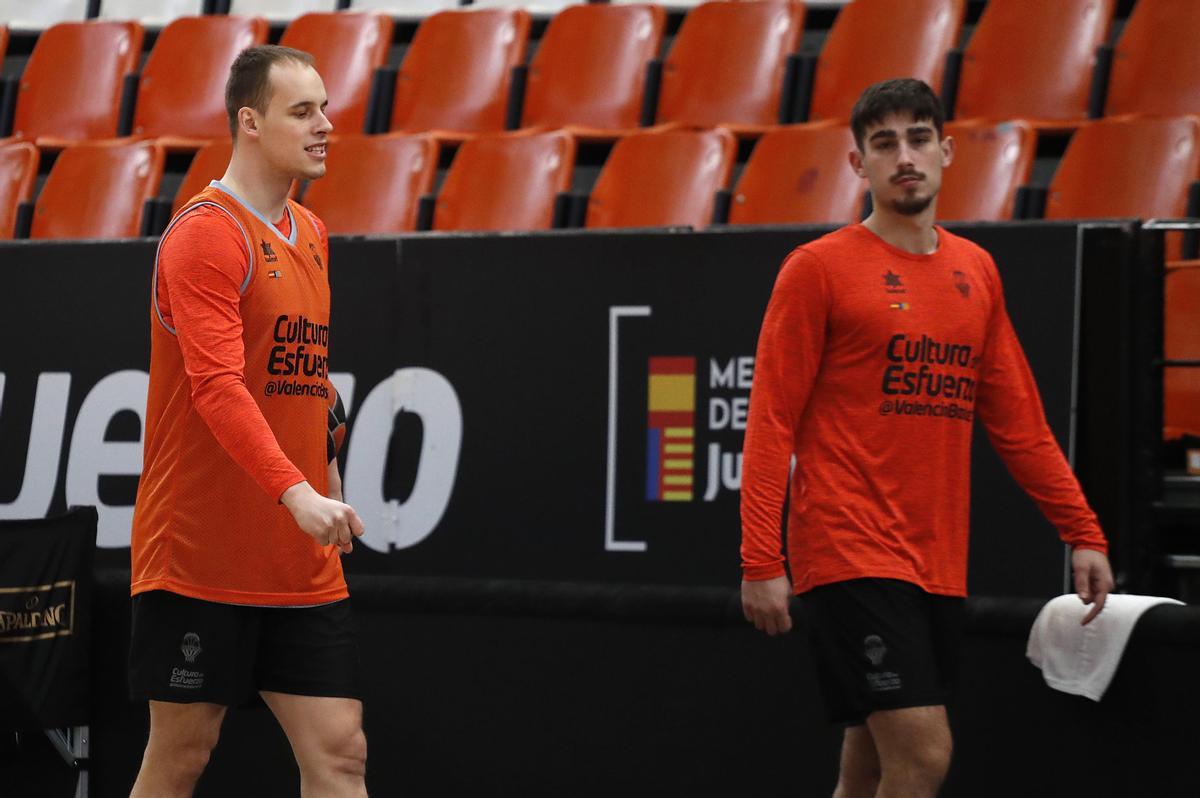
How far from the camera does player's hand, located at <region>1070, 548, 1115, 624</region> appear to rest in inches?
142

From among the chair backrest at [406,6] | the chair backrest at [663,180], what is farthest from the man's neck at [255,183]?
the chair backrest at [406,6]

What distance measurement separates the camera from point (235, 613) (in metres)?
3.38

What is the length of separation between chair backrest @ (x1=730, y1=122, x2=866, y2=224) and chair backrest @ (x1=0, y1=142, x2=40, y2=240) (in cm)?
345

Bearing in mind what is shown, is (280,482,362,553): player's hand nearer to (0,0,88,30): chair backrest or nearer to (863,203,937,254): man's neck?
(863,203,937,254): man's neck

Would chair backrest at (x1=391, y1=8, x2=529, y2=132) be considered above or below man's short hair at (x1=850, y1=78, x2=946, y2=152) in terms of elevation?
above

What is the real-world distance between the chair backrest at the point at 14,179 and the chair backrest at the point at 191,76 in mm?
622

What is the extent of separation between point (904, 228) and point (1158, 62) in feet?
11.7

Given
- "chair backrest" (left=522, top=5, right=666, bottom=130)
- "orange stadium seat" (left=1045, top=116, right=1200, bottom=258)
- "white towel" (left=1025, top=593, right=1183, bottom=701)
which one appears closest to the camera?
"white towel" (left=1025, top=593, right=1183, bottom=701)

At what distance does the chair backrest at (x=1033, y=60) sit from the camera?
682cm

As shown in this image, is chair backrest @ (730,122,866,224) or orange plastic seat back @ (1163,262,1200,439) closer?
orange plastic seat back @ (1163,262,1200,439)

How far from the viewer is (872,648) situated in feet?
11.0

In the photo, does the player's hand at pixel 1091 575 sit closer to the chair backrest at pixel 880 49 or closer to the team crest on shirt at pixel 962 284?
the team crest on shirt at pixel 962 284

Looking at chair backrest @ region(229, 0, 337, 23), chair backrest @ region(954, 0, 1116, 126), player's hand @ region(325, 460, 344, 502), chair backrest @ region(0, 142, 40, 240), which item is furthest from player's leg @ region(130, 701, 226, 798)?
chair backrest @ region(229, 0, 337, 23)

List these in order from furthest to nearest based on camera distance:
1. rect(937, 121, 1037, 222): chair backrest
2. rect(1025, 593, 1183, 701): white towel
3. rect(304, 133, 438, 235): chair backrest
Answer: rect(304, 133, 438, 235): chair backrest → rect(937, 121, 1037, 222): chair backrest → rect(1025, 593, 1183, 701): white towel
